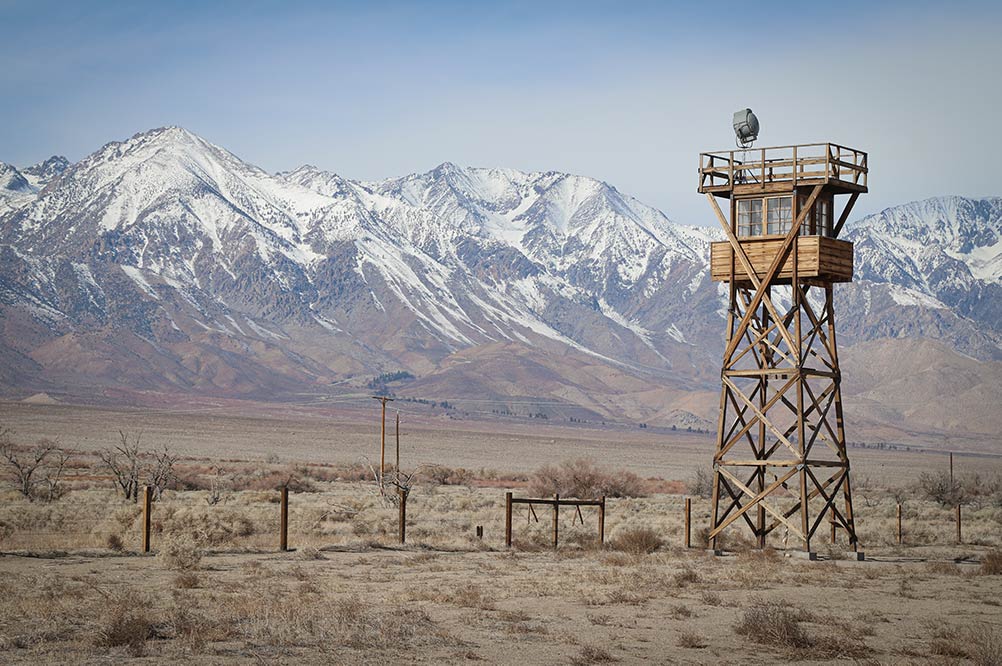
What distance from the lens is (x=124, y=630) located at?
51.2ft

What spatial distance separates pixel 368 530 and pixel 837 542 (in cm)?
1252

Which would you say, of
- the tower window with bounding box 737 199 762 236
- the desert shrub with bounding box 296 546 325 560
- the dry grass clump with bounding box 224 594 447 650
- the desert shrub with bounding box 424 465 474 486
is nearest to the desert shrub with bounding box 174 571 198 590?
the dry grass clump with bounding box 224 594 447 650

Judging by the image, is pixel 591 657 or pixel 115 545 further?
pixel 115 545

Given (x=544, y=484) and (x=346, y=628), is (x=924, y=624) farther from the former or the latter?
(x=544, y=484)

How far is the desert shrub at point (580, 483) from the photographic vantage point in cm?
5516

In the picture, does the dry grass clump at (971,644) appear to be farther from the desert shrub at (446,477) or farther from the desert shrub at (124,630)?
the desert shrub at (446,477)

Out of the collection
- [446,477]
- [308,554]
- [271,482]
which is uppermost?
[308,554]

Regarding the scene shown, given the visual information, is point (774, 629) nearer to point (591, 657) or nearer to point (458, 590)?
point (591, 657)

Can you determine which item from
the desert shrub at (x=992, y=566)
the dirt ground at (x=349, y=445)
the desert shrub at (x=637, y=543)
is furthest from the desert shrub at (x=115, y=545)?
the dirt ground at (x=349, y=445)

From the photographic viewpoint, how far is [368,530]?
116ft

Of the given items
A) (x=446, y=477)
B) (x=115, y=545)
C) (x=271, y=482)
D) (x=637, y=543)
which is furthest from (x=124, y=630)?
(x=446, y=477)

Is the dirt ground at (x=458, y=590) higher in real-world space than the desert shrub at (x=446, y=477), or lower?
higher

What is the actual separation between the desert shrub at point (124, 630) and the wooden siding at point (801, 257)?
17.2 m

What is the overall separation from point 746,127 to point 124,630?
21.3m
